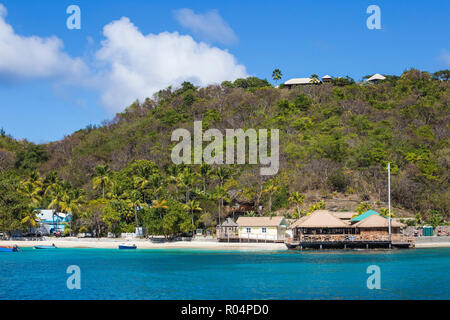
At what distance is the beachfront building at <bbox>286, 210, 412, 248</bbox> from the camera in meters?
54.5

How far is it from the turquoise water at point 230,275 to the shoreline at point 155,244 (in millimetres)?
4019

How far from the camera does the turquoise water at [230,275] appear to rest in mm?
30094

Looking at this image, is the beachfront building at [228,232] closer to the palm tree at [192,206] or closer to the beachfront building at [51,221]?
the palm tree at [192,206]

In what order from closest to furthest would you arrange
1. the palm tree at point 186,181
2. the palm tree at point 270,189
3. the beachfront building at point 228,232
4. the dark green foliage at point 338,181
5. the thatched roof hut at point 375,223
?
the thatched roof hut at point 375,223 → the beachfront building at point 228,232 → the palm tree at point 186,181 → the palm tree at point 270,189 → the dark green foliage at point 338,181

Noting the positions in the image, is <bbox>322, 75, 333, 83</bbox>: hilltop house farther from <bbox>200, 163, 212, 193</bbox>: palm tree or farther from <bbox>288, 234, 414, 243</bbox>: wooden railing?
<bbox>288, 234, 414, 243</bbox>: wooden railing

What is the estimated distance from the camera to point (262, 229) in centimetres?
6062

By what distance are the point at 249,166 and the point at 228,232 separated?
1760 cm

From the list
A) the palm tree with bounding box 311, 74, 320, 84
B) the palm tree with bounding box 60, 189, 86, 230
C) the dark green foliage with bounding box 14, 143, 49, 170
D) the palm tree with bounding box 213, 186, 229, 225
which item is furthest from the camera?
the palm tree with bounding box 311, 74, 320, 84

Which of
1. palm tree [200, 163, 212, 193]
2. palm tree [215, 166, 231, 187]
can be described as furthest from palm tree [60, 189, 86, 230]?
palm tree [215, 166, 231, 187]

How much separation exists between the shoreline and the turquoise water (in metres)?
4.02

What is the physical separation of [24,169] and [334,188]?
5495 centimetres

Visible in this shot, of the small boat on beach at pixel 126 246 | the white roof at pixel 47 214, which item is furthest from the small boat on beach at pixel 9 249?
the white roof at pixel 47 214

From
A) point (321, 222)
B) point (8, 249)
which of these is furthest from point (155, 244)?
point (321, 222)

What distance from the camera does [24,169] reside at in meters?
94.1
